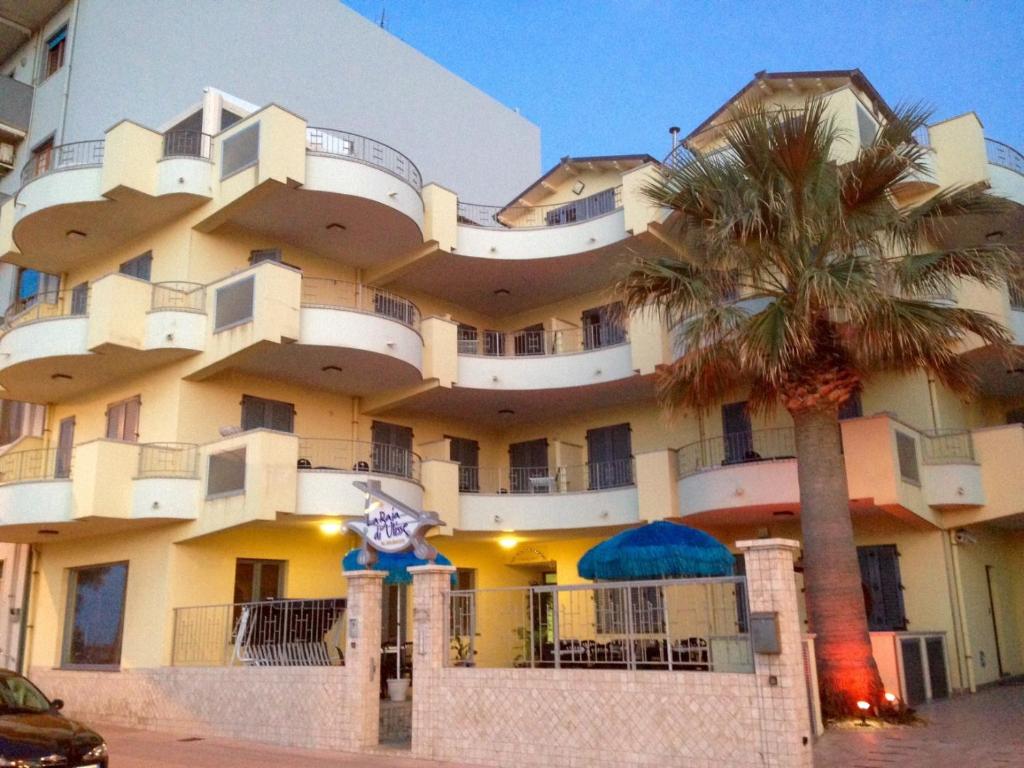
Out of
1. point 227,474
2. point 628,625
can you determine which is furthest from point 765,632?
point 227,474

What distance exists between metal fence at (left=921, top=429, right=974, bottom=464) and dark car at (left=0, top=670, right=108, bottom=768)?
51.7 ft

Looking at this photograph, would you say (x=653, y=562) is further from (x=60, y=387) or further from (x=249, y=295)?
(x=60, y=387)

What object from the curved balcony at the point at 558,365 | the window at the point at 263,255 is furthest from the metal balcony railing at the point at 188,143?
the curved balcony at the point at 558,365

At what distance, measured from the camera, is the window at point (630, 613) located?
1224 centimetres

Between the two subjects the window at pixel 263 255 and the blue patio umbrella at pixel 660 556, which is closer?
the blue patio umbrella at pixel 660 556

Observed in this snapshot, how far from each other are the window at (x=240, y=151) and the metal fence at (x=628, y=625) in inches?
446

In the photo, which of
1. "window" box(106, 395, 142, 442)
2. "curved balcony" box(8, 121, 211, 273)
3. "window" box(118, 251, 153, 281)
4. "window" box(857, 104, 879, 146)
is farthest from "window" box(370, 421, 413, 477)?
"window" box(857, 104, 879, 146)

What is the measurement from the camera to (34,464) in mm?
23625

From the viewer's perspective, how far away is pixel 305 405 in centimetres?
2241

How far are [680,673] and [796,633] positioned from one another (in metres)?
1.48

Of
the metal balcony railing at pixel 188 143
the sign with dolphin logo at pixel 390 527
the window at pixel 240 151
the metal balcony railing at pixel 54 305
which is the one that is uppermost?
the metal balcony railing at pixel 188 143

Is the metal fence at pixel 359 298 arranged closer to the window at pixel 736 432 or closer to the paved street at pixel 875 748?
the window at pixel 736 432

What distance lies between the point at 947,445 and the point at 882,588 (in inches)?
130

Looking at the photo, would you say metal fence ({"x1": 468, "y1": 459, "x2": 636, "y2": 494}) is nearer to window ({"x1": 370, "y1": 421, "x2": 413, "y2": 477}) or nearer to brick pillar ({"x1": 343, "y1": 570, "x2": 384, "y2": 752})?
window ({"x1": 370, "y1": 421, "x2": 413, "y2": 477})
